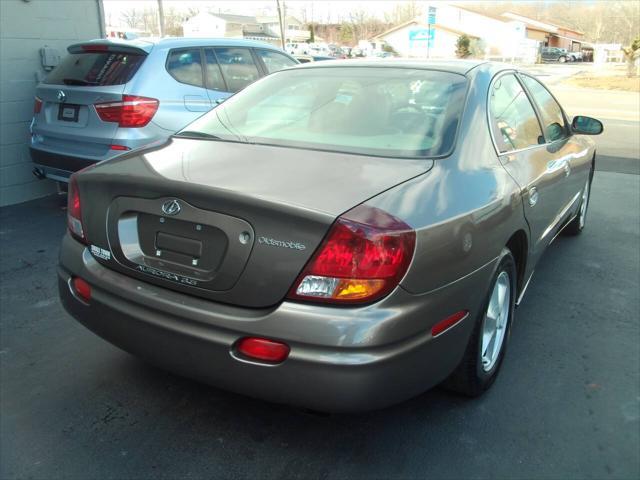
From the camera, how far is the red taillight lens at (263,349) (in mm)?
2076

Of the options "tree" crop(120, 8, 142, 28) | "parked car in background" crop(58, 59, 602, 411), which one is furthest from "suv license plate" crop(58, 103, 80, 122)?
"tree" crop(120, 8, 142, 28)

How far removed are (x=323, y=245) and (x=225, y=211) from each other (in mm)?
395

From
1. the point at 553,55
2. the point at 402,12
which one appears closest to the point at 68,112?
the point at 553,55

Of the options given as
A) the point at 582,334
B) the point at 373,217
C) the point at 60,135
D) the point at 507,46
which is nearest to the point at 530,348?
the point at 582,334

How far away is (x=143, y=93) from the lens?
17.1 feet

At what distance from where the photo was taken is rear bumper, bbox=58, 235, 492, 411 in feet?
6.65

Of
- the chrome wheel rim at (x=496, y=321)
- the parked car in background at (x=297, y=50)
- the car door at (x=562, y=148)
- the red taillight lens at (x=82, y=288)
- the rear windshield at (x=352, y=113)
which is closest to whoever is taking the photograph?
the red taillight lens at (x=82, y=288)

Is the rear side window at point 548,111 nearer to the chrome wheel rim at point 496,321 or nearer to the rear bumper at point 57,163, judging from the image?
the chrome wheel rim at point 496,321

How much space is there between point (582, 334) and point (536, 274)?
1049 mm

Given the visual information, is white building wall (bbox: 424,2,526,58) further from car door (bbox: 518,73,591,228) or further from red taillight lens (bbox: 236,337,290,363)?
red taillight lens (bbox: 236,337,290,363)

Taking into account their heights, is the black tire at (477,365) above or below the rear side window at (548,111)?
below

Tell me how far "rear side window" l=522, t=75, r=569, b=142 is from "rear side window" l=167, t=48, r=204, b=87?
3173 millimetres

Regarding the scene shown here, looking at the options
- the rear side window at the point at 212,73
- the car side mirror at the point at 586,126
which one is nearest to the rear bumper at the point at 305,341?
the car side mirror at the point at 586,126

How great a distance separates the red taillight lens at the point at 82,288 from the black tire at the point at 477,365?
1649 millimetres
